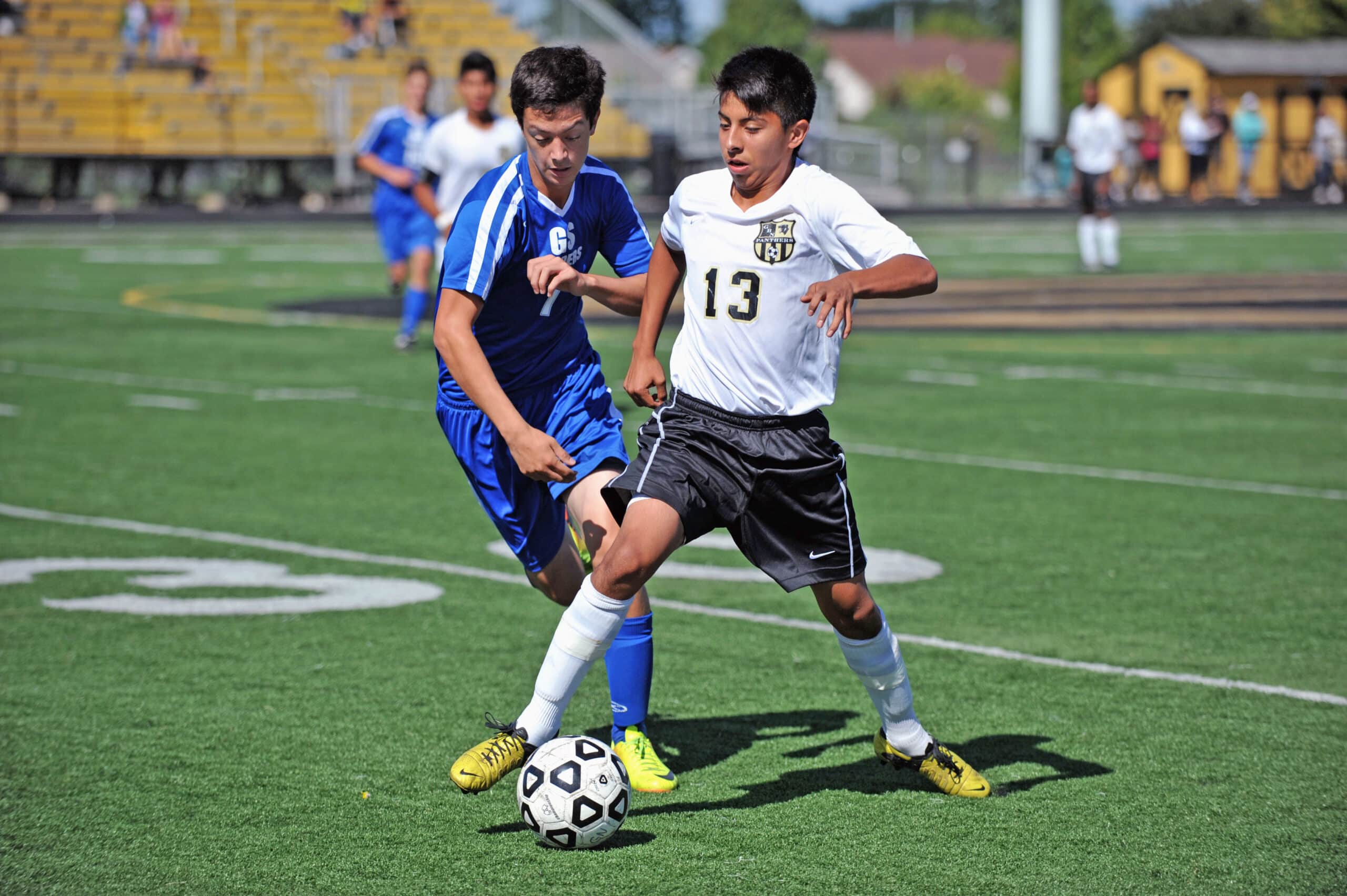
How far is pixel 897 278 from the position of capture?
4.39 metres

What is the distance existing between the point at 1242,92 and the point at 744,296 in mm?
53537

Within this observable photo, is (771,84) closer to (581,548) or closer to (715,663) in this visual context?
(581,548)

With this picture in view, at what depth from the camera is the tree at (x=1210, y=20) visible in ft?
260

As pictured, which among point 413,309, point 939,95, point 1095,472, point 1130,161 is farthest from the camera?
point 939,95

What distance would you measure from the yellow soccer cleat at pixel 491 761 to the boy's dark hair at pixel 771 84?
1.80 meters

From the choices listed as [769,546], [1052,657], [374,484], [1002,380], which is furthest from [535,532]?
[1002,380]

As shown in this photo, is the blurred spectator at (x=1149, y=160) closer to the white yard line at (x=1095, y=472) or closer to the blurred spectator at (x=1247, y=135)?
the blurred spectator at (x=1247, y=135)

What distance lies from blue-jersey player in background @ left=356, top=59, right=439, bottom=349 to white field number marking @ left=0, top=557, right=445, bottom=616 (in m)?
7.58

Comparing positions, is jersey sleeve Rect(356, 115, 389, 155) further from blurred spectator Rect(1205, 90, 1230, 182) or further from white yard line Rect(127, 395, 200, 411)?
blurred spectator Rect(1205, 90, 1230, 182)

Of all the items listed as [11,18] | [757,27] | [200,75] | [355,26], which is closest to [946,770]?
[200,75]

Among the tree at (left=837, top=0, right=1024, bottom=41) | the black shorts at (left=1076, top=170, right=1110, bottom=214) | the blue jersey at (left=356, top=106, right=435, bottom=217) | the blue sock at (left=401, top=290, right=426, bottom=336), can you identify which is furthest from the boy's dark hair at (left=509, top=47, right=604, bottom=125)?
the tree at (left=837, top=0, right=1024, bottom=41)

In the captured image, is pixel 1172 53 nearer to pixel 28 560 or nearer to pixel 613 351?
pixel 613 351

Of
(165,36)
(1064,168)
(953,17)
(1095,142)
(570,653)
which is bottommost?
(570,653)

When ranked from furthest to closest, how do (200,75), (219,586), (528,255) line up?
(200,75), (219,586), (528,255)
